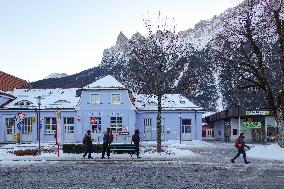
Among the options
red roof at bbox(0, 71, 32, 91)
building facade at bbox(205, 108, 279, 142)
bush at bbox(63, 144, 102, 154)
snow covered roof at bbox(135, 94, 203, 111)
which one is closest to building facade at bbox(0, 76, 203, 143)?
snow covered roof at bbox(135, 94, 203, 111)

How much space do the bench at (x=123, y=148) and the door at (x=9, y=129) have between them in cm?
3062

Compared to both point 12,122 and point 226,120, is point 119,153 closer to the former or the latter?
point 12,122

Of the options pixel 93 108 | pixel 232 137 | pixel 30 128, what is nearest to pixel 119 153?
pixel 93 108

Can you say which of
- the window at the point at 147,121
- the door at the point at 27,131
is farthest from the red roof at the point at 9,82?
the window at the point at 147,121

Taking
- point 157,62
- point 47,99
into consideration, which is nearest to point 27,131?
point 47,99

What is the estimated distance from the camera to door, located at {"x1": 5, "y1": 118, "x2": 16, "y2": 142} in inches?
2285

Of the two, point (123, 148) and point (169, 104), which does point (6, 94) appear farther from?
point (123, 148)

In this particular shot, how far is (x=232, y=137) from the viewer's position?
67312 millimetres

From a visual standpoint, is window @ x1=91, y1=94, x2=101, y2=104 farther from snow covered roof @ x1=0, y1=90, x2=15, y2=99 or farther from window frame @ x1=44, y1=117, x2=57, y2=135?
snow covered roof @ x1=0, y1=90, x2=15, y2=99

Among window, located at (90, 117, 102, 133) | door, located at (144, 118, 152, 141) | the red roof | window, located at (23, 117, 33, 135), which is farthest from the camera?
the red roof

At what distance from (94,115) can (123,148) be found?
2686cm

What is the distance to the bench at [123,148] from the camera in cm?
2997

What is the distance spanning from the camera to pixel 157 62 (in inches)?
1416

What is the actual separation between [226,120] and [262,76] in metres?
41.4
